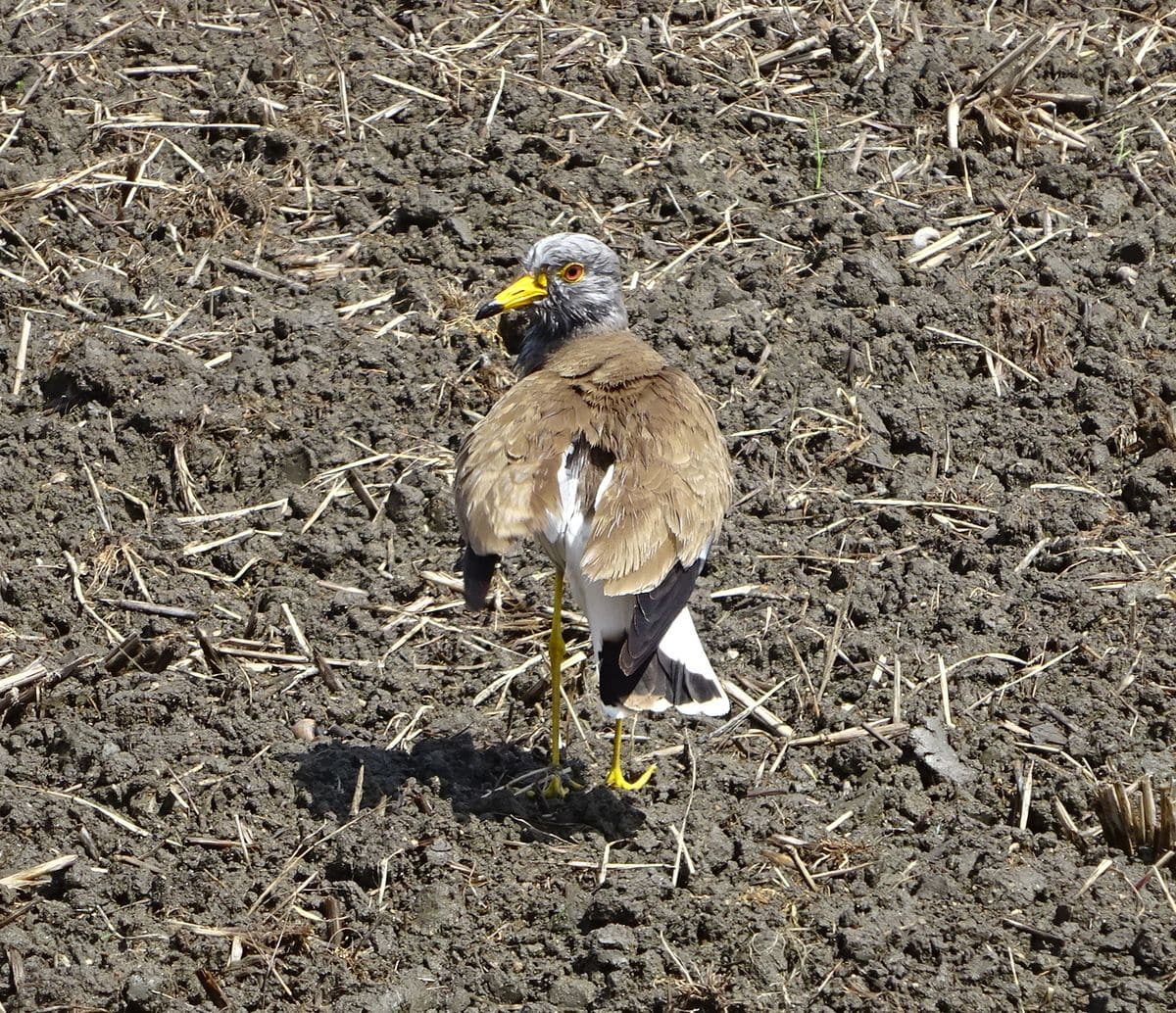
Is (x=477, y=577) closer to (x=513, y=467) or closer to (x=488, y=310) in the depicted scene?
(x=513, y=467)

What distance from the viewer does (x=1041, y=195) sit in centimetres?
719

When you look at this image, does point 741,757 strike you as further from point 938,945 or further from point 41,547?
point 41,547

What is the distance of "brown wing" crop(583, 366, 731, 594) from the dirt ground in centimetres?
73

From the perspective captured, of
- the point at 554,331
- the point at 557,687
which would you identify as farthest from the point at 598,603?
the point at 554,331

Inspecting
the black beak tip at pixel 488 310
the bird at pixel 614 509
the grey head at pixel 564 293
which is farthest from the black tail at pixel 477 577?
the grey head at pixel 564 293

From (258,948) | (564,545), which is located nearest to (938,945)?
(564,545)

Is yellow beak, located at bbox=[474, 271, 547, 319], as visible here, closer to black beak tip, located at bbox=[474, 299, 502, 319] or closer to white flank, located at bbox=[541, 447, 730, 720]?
black beak tip, located at bbox=[474, 299, 502, 319]

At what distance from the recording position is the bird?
449 centimetres

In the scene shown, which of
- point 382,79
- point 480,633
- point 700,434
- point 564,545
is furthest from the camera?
point 382,79

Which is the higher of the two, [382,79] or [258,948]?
[382,79]

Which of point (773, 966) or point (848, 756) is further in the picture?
point (848, 756)

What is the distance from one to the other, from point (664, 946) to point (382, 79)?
15.1 feet

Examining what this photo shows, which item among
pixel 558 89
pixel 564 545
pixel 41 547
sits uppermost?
pixel 558 89

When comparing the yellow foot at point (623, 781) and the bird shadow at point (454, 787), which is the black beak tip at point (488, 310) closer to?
the bird shadow at point (454, 787)
